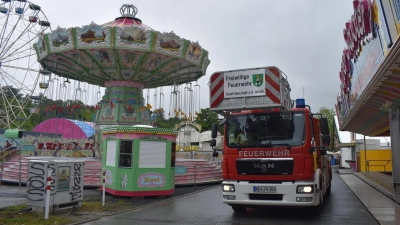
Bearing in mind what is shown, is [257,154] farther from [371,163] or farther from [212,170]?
[371,163]

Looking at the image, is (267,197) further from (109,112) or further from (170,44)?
(109,112)

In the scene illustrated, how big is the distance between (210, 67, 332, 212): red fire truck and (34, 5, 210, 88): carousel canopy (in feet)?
34.5

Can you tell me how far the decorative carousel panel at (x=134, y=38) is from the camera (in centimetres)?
1850

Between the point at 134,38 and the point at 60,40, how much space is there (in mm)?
4064

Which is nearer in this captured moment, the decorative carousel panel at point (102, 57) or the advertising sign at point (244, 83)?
the advertising sign at point (244, 83)

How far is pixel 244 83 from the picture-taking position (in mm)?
8953

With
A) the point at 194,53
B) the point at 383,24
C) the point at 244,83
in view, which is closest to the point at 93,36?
the point at 194,53

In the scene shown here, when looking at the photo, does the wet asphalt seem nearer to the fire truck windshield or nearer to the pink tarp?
the fire truck windshield

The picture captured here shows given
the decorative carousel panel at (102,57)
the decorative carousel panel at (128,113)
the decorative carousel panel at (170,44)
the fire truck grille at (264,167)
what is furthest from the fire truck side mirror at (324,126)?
the decorative carousel panel at (128,113)

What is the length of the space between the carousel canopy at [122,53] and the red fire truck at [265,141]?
10522mm

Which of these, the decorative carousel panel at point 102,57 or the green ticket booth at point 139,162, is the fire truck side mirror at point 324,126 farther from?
the decorative carousel panel at point 102,57

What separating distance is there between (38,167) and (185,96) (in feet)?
57.0

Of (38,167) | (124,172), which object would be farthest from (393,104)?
Answer: (38,167)

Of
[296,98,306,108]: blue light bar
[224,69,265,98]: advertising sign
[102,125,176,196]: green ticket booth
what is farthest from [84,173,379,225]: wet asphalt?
[224,69,265,98]: advertising sign
